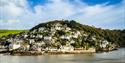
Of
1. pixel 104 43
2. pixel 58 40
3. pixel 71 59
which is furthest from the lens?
pixel 104 43

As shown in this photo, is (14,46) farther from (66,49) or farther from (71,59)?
(71,59)

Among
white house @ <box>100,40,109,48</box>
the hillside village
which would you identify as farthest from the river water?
white house @ <box>100,40,109,48</box>

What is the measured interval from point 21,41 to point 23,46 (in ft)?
22.7

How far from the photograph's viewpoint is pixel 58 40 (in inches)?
5822

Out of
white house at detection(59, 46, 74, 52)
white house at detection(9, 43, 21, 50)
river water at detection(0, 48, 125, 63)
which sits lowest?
river water at detection(0, 48, 125, 63)

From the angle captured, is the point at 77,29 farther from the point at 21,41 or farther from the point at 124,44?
the point at 124,44

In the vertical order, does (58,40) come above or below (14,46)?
above

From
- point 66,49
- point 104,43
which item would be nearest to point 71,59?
point 66,49

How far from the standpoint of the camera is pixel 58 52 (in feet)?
455

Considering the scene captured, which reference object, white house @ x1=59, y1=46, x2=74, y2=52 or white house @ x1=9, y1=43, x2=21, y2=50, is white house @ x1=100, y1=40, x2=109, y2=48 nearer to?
white house @ x1=59, y1=46, x2=74, y2=52

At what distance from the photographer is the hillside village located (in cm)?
14300

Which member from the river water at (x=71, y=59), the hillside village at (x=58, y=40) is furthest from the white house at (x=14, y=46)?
the river water at (x=71, y=59)

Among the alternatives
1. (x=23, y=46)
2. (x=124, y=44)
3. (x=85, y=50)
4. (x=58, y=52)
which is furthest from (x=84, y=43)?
(x=124, y=44)

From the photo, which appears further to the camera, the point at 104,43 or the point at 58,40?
the point at 104,43
